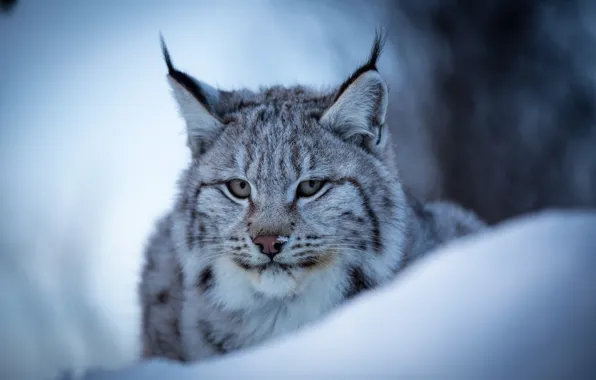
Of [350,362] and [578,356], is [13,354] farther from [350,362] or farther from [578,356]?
[578,356]

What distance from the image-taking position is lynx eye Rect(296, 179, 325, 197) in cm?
302

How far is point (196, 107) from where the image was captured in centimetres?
328

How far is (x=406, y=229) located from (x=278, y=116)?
981mm

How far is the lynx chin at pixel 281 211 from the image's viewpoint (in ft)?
9.44

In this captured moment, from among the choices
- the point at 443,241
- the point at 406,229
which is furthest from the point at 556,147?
the point at 406,229

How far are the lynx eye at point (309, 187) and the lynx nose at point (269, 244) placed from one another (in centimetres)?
36

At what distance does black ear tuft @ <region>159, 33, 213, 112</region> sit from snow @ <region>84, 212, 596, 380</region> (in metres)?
1.78

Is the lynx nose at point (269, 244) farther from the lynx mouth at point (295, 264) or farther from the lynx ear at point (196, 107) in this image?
the lynx ear at point (196, 107)

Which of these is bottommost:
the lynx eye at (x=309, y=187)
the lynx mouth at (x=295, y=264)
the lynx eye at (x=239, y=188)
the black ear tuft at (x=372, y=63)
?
the lynx mouth at (x=295, y=264)

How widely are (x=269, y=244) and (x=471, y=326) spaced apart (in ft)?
4.60

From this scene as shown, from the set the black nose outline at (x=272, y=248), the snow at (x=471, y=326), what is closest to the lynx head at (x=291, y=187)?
the black nose outline at (x=272, y=248)

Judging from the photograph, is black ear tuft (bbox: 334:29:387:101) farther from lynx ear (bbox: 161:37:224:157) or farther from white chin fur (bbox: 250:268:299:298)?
white chin fur (bbox: 250:268:299:298)

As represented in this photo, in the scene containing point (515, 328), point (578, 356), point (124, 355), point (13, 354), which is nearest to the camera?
point (578, 356)

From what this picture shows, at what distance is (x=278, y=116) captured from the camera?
3.24 metres
